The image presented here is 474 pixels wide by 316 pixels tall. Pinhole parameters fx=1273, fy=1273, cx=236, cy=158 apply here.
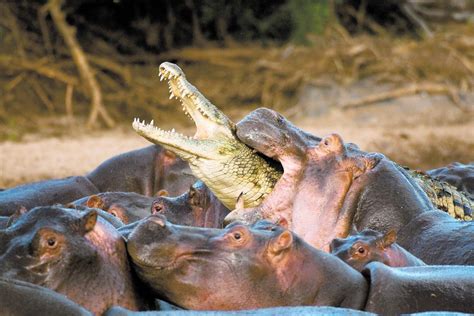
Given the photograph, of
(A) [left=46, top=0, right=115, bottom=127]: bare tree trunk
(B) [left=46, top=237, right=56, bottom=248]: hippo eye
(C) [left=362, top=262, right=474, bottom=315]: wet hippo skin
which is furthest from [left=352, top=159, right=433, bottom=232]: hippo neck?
(A) [left=46, top=0, right=115, bottom=127]: bare tree trunk

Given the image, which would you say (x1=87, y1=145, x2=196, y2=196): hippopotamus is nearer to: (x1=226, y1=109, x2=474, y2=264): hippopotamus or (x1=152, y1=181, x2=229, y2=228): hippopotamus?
(x1=152, y1=181, x2=229, y2=228): hippopotamus

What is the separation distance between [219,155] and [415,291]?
1535mm

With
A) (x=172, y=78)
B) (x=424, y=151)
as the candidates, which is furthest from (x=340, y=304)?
(x=424, y=151)

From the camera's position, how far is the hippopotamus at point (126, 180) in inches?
252

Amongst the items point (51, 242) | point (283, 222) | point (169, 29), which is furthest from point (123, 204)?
point (169, 29)

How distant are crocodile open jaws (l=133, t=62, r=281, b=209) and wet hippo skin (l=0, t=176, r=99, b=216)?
1456 millimetres

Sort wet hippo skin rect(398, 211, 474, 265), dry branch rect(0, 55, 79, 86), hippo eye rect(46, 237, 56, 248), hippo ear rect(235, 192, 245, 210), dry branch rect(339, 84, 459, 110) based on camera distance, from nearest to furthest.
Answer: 1. hippo eye rect(46, 237, 56, 248)
2. wet hippo skin rect(398, 211, 474, 265)
3. hippo ear rect(235, 192, 245, 210)
4. dry branch rect(0, 55, 79, 86)
5. dry branch rect(339, 84, 459, 110)

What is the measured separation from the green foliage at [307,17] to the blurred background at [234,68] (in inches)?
0.5

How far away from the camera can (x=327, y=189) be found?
15.4 ft

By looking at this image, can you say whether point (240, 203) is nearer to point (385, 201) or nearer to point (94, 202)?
point (385, 201)

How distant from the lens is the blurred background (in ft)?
43.7

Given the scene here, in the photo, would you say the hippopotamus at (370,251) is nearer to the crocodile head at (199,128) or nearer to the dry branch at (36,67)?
the crocodile head at (199,128)

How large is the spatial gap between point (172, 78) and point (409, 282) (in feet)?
5.58

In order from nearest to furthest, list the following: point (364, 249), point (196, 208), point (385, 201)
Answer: point (364, 249), point (385, 201), point (196, 208)
